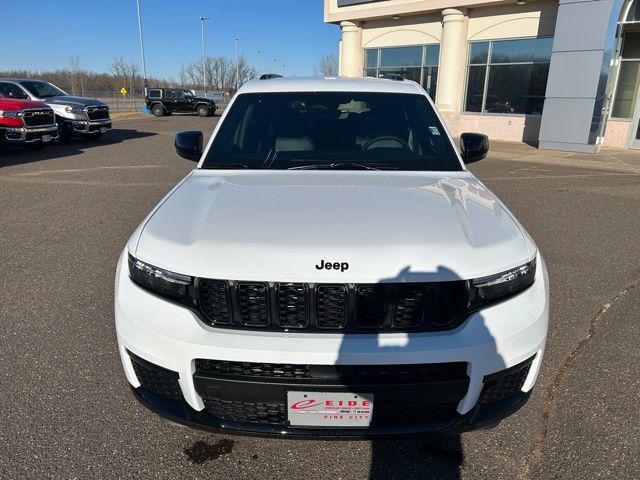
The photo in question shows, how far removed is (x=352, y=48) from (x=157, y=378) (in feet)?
77.5

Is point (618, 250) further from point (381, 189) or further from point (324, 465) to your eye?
point (324, 465)

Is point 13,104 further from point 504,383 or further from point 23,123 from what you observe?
point 504,383

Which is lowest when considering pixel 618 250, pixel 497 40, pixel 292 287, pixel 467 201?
pixel 618 250

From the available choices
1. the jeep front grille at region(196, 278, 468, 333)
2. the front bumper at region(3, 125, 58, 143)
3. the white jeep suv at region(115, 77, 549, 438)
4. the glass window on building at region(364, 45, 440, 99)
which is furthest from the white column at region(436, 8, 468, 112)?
the jeep front grille at region(196, 278, 468, 333)

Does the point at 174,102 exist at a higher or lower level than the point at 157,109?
higher

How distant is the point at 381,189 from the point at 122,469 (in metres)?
1.87

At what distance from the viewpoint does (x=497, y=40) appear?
60.3 feet

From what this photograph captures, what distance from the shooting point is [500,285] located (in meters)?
1.97

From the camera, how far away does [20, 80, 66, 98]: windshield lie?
48.6 ft

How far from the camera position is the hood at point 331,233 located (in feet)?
6.08

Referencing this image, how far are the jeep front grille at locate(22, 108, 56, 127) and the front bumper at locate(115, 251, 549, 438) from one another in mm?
13318

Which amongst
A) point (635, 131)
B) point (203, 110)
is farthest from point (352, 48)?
point (203, 110)

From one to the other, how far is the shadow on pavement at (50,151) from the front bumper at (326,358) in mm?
11770

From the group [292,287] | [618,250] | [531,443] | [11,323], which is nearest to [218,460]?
[292,287]
